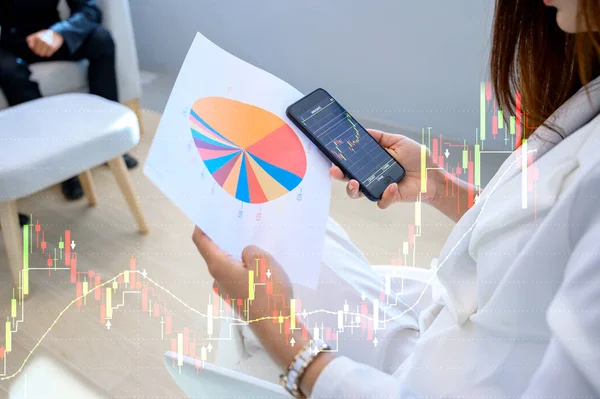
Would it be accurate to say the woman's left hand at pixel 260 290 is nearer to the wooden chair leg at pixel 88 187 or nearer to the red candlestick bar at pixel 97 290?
the red candlestick bar at pixel 97 290

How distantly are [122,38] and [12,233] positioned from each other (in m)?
0.78

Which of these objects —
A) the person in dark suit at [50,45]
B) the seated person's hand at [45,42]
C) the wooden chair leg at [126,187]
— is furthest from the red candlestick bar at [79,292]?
the seated person's hand at [45,42]

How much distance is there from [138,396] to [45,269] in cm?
49

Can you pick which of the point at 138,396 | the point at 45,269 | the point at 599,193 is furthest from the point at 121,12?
the point at 599,193

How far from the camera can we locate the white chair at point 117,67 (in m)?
1.74

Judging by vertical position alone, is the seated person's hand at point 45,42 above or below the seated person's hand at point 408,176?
below

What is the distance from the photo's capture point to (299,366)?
1.91 feet

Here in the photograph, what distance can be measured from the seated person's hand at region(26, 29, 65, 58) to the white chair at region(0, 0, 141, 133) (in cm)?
5

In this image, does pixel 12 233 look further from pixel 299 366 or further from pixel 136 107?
pixel 299 366

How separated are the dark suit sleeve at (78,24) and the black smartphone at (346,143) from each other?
1190 millimetres

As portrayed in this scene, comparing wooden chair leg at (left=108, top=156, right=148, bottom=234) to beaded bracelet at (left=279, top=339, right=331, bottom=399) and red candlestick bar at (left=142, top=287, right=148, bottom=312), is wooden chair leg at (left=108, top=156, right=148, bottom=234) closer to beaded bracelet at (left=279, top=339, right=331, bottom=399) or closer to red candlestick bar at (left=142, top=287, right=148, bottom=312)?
red candlestick bar at (left=142, top=287, right=148, bottom=312)

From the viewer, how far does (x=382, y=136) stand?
844 millimetres

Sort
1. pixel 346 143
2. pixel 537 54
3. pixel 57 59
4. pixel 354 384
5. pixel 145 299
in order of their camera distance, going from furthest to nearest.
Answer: pixel 57 59
pixel 145 299
pixel 346 143
pixel 537 54
pixel 354 384
